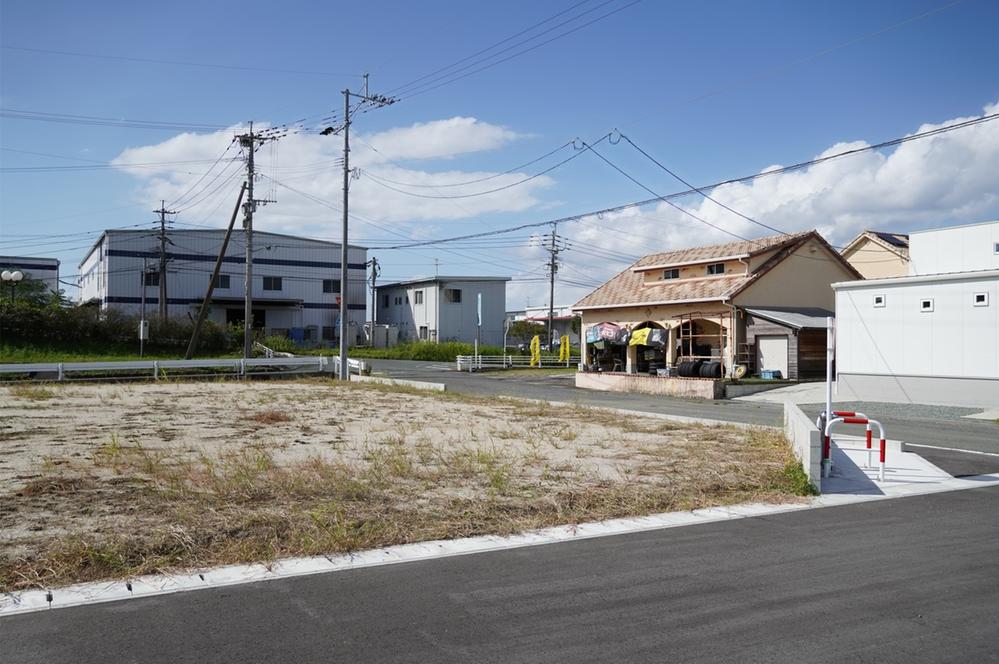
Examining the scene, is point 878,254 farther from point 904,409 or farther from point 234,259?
point 234,259

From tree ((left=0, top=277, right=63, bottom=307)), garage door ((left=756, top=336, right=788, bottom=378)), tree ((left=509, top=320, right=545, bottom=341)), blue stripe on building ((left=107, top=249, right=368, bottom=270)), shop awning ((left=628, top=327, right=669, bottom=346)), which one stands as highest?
blue stripe on building ((left=107, top=249, right=368, bottom=270))

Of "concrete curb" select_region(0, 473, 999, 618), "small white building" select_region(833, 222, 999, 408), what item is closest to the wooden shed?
"small white building" select_region(833, 222, 999, 408)

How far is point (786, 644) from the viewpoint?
4.64 m

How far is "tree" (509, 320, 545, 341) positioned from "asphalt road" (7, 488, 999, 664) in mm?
66064

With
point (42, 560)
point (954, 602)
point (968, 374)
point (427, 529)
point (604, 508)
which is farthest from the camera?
point (968, 374)

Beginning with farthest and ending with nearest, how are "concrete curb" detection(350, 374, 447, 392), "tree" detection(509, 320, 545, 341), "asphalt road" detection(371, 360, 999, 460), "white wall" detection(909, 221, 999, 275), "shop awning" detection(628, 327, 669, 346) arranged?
"tree" detection(509, 320, 545, 341)
"shop awning" detection(628, 327, 669, 346)
"concrete curb" detection(350, 374, 447, 392)
"white wall" detection(909, 221, 999, 275)
"asphalt road" detection(371, 360, 999, 460)

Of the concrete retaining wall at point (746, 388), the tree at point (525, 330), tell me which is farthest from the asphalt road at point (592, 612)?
the tree at point (525, 330)

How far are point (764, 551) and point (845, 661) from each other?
2.44 metres

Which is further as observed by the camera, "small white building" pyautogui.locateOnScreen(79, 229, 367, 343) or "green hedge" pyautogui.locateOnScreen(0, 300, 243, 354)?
Answer: "small white building" pyautogui.locateOnScreen(79, 229, 367, 343)

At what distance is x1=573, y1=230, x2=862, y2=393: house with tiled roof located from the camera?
104 feet

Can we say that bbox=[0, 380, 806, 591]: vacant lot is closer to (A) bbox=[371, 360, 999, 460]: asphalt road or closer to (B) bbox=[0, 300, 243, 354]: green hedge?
(A) bbox=[371, 360, 999, 460]: asphalt road

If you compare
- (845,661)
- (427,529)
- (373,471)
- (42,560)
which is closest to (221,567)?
(42,560)

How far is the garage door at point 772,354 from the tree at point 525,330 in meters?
40.6

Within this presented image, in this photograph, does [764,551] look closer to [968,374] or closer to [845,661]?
[845,661]
